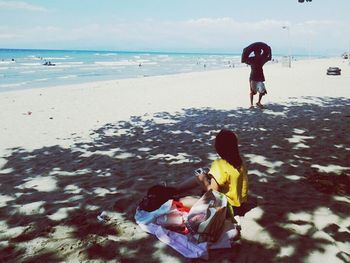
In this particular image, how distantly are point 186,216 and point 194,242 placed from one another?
36cm

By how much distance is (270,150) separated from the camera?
8117 mm

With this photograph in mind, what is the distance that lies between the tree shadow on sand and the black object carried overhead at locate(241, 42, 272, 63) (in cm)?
271

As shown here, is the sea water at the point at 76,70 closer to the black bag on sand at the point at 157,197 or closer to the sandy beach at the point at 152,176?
the sandy beach at the point at 152,176

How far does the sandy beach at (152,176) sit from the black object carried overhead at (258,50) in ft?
6.74

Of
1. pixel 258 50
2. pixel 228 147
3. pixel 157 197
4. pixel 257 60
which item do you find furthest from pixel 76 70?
pixel 228 147

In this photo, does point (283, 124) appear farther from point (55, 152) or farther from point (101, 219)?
point (101, 219)

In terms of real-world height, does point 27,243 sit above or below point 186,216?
below

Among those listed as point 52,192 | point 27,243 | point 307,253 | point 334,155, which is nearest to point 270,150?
point 334,155

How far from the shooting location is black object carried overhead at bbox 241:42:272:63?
12.9m

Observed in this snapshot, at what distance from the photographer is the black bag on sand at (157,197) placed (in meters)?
4.81

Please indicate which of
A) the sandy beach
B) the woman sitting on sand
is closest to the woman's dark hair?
the woman sitting on sand

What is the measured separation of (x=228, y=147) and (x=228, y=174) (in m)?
0.36

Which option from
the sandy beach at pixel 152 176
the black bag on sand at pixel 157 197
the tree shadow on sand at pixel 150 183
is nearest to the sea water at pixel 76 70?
the sandy beach at pixel 152 176

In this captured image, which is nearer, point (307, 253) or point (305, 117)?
point (307, 253)
